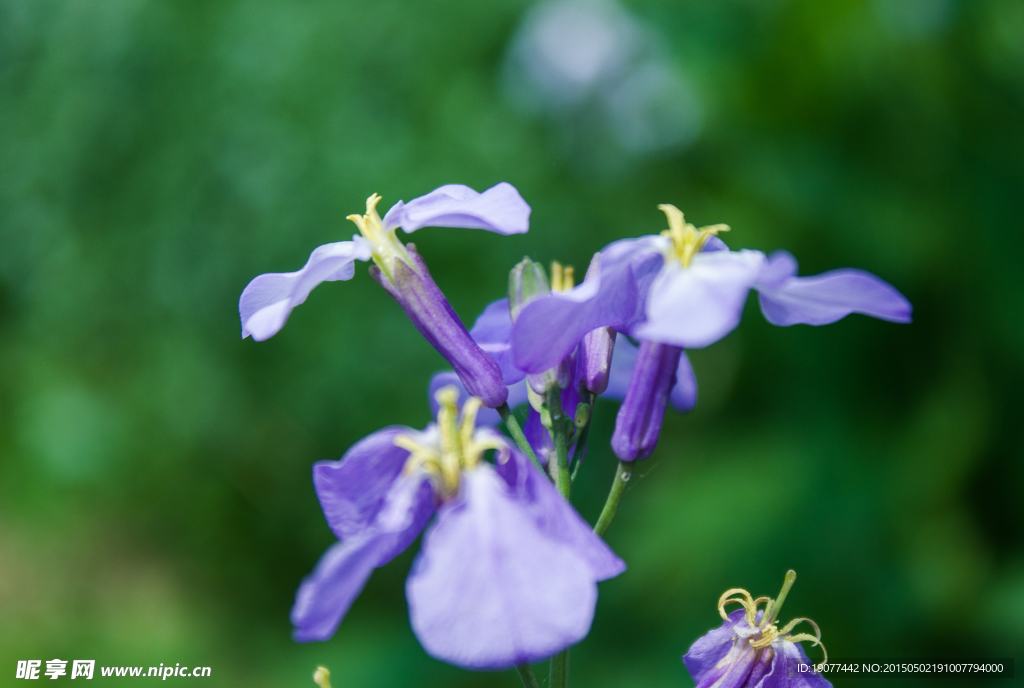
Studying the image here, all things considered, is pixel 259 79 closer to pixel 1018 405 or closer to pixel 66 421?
pixel 66 421

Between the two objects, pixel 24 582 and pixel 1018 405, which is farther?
pixel 24 582

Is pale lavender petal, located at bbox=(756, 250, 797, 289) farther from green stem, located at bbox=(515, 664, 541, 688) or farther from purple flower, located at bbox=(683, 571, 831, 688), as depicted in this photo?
green stem, located at bbox=(515, 664, 541, 688)

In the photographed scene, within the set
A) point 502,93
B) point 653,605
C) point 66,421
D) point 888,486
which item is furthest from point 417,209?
point 66,421

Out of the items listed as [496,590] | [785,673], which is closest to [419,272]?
[496,590]

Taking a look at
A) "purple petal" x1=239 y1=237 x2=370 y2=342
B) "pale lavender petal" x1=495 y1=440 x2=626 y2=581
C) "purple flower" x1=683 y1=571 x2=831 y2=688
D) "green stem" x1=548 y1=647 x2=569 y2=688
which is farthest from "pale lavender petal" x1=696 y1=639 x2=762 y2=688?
"purple petal" x1=239 y1=237 x2=370 y2=342

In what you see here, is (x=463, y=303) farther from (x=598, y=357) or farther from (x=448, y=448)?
(x=448, y=448)

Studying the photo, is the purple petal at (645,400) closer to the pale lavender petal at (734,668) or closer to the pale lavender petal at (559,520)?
the pale lavender petal at (559,520)

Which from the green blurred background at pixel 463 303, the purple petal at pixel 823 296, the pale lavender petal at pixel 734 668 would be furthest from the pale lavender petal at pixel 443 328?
the green blurred background at pixel 463 303

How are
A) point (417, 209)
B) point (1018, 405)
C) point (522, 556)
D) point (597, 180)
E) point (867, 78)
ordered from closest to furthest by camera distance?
point (522, 556)
point (417, 209)
point (1018, 405)
point (867, 78)
point (597, 180)
